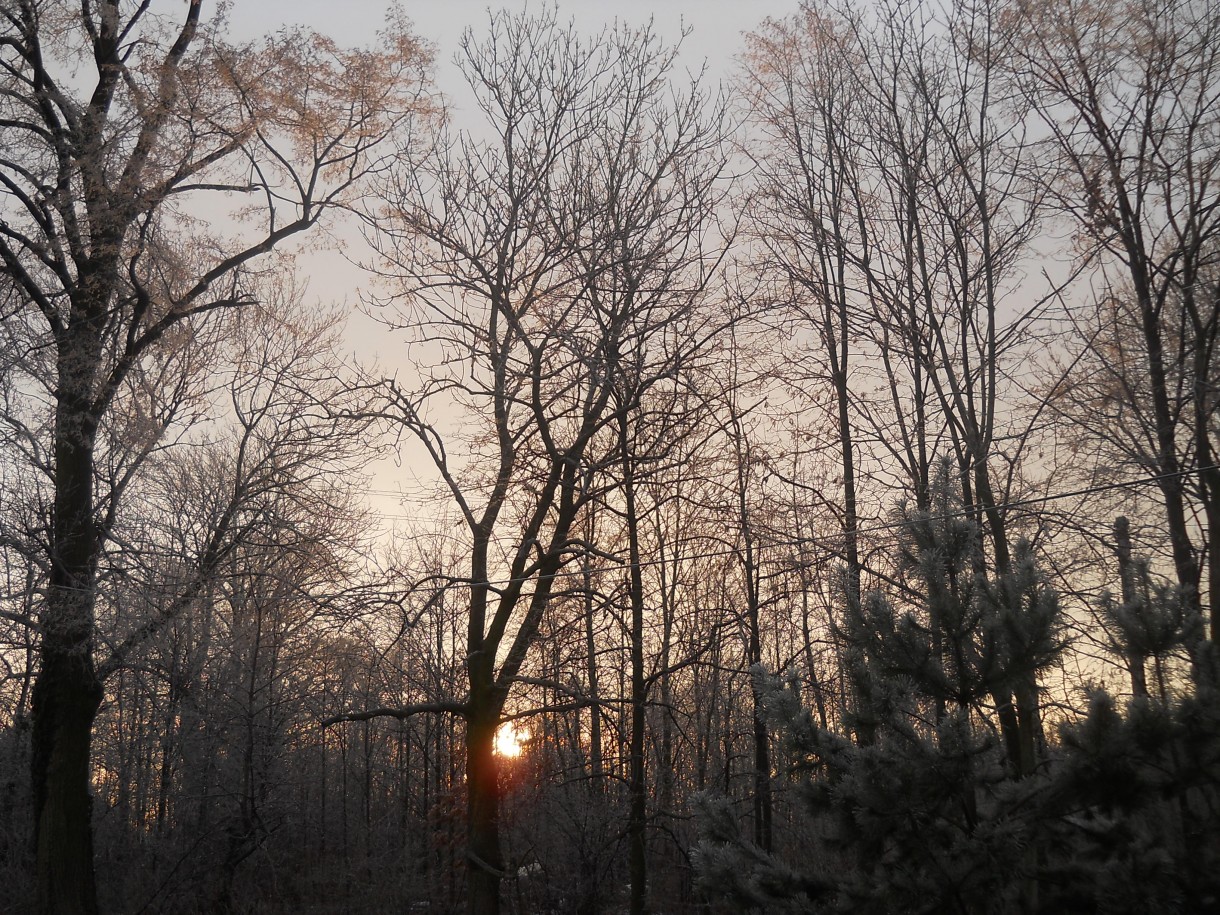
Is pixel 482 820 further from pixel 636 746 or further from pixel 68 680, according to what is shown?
pixel 68 680

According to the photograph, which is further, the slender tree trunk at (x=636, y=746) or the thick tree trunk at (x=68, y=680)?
the thick tree trunk at (x=68, y=680)

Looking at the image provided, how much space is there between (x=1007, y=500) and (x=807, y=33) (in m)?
7.59

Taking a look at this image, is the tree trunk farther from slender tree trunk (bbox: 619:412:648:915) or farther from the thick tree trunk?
the thick tree trunk

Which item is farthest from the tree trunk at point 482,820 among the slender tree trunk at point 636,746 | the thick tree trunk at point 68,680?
the thick tree trunk at point 68,680

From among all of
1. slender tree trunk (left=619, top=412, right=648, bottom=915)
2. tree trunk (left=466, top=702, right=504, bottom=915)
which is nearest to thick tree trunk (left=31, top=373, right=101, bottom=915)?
tree trunk (left=466, top=702, right=504, bottom=915)

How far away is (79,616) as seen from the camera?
11211 mm

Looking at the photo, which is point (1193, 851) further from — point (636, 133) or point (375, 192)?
point (375, 192)

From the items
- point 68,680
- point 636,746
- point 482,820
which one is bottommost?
point 482,820

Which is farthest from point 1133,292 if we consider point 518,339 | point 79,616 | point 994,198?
point 79,616

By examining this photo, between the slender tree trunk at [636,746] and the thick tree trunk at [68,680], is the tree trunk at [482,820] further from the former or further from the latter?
the thick tree trunk at [68,680]

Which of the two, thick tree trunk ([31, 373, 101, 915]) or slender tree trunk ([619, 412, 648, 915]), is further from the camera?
thick tree trunk ([31, 373, 101, 915])

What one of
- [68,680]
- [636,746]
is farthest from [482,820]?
[68,680]

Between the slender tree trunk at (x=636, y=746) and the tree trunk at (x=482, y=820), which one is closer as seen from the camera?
the slender tree trunk at (x=636, y=746)

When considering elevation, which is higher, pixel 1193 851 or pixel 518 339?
Answer: pixel 518 339
